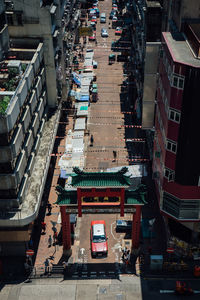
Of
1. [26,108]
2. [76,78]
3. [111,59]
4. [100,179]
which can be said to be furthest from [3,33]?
[111,59]

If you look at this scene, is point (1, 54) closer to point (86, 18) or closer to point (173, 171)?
point (173, 171)

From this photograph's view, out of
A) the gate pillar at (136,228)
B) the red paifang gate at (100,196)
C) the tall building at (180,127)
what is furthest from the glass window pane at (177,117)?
the gate pillar at (136,228)

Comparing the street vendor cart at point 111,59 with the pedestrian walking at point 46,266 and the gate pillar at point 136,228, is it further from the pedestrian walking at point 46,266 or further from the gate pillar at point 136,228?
the pedestrian walking at point 46,266

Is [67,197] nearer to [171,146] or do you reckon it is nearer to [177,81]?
[171,146]

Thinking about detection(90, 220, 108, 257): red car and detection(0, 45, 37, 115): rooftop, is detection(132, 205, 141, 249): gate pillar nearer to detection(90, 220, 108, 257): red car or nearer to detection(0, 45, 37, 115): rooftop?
detection(90, 220, 108, 257): red car

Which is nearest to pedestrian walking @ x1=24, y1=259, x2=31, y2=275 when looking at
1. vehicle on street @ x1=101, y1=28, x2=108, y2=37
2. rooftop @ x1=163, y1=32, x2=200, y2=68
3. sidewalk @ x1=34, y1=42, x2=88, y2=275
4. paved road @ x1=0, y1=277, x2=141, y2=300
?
sidewalk @ x1=34, y1=42, x2=88, y2=275

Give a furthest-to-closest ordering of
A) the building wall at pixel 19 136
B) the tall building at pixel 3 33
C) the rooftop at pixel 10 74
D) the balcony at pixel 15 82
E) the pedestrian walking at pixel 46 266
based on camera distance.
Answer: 1. the tall building at pixel 3 33
2. the pedestrian walking at pixel 46 266
3. the rooftop at pixel 10 74
4. the building wall at pixel 19 136
5. the balcony at pixel 15 82
